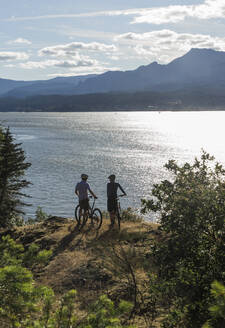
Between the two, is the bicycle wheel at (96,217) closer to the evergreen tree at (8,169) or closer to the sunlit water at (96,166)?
the evergreen tree at (8,169)

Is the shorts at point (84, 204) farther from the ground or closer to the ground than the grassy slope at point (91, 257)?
farther from the ground

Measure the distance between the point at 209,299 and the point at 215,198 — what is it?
1.59 m

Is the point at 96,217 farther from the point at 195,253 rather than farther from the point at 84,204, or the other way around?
the point at 195,253

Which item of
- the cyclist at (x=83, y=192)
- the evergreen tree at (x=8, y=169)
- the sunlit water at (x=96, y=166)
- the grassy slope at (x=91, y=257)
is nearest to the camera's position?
the grassy slope at (x=91, y=257)

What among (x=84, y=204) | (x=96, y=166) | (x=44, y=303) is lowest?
(x=96, y=166)

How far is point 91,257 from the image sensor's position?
34.8ft

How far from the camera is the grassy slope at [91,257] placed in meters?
8.27

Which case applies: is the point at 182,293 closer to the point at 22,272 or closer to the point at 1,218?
the point at 22,272

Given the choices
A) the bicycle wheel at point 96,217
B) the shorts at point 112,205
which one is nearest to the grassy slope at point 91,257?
the bicycle wheel at point 96,217

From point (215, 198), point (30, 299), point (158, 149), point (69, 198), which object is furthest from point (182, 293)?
point (158, 149)

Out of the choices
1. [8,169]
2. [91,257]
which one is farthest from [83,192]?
[8,169]

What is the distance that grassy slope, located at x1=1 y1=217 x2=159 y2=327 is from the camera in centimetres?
827

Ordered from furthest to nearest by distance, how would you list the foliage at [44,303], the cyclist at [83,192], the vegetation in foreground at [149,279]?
the cyclist at [83,192] → the vegetation in foreground at [149,279] → the foliage at [44,303]

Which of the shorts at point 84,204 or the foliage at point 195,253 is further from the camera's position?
the shorts at point 84,204
